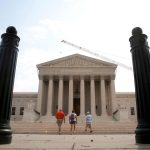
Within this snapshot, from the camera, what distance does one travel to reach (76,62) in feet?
166

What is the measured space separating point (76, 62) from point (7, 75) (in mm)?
45126

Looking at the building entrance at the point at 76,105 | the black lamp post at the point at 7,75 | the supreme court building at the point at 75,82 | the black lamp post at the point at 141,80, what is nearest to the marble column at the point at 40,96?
the supreme court building at the point at 75,82

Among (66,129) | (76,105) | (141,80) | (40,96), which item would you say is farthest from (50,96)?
(141,80)

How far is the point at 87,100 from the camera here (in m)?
52.8

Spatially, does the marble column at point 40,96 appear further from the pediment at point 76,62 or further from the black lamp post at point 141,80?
the black lamp post at point 141,80

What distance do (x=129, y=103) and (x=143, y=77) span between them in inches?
2142

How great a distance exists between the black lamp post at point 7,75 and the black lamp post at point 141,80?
321cm

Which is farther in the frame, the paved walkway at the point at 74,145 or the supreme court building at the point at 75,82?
the supreme court building at the point at 75,82

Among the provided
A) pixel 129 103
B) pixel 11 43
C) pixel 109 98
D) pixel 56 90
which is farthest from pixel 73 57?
pixel 11 43

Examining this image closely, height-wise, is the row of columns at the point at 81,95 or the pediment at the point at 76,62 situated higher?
the pediment at the point at 76,62

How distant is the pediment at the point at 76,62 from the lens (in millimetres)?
50000

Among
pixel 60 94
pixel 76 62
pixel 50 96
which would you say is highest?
pixel 76 62

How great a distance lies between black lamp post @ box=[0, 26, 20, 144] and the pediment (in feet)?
144

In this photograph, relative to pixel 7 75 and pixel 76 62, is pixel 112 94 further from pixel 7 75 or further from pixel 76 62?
pixel 7 75
